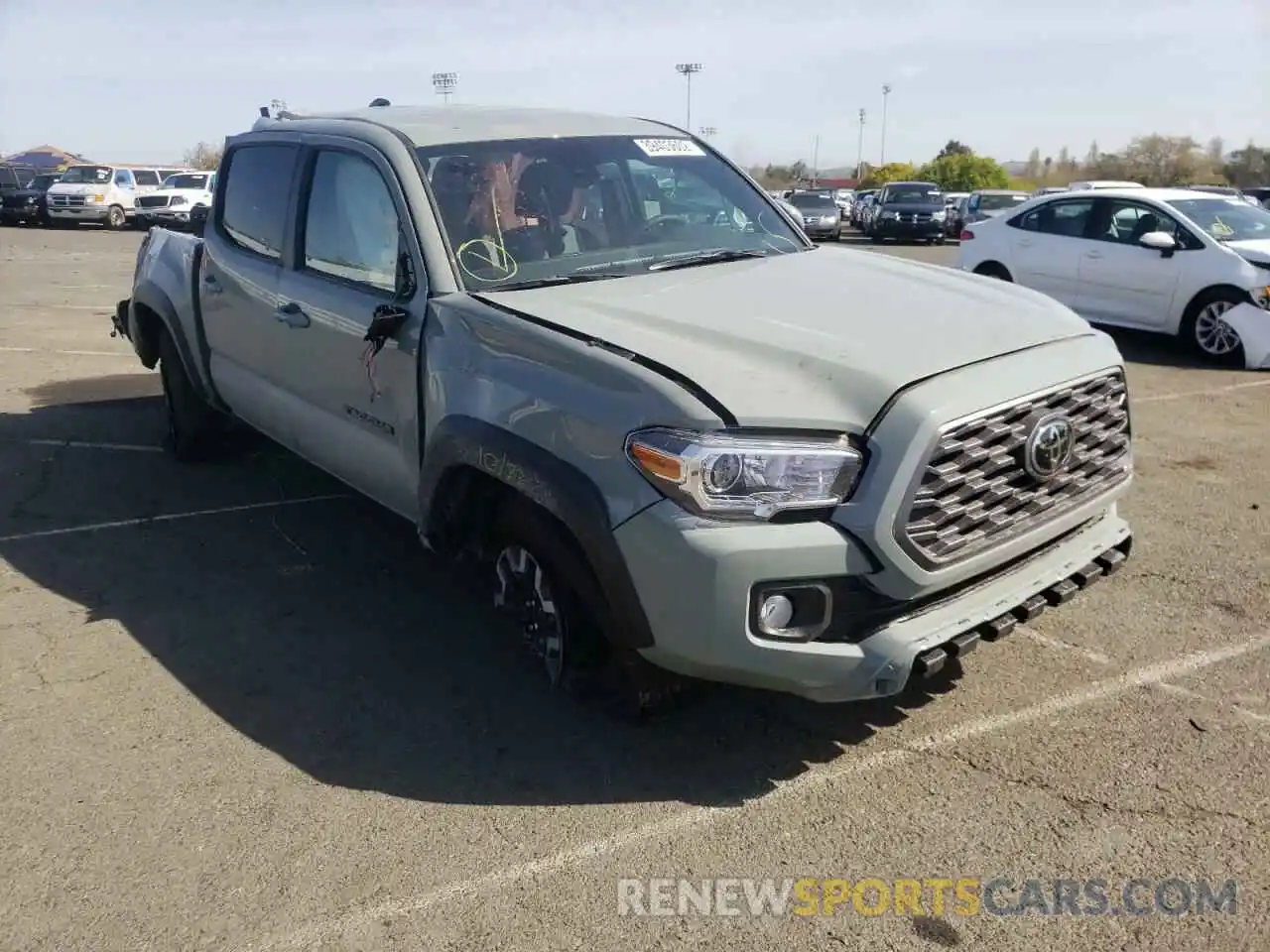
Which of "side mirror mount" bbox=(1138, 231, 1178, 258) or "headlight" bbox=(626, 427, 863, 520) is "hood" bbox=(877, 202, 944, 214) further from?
"headlight" bbox=(626, 427, 863, 520)

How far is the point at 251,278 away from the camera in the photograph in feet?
17.2

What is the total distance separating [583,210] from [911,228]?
26.9m

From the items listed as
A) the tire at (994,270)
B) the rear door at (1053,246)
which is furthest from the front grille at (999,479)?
the tire at (994,270)

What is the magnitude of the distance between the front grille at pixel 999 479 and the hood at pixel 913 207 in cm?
2718

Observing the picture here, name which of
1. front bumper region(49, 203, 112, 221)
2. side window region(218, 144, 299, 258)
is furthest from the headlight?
front bumper region(49, 203, 112, 221)

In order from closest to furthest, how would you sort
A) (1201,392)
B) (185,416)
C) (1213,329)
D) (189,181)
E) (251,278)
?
(251,278)
(185,416)
(1201,392)
(1213,329)
(189,181)

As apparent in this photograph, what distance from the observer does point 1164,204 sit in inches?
421

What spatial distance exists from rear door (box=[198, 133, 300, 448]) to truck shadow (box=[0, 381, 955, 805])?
0.65 m

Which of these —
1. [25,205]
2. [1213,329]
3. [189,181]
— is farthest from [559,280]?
[25,205]

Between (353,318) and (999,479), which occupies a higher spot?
(353,318)

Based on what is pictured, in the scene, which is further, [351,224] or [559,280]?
[351,224]

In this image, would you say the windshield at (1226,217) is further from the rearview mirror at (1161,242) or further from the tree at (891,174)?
the tree at (891,174)

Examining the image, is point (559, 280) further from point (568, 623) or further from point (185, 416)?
point (185, 416)

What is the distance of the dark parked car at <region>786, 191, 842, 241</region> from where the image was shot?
29062 millimetres
